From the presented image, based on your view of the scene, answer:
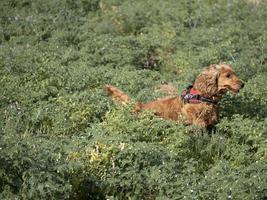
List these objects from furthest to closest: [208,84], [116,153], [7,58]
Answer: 1. [7,58]
2. [208,84]
3. [116,153]

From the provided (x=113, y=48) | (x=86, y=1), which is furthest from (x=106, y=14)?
(x=113, y=48)

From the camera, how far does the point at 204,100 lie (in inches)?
232

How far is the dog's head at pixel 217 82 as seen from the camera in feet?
19.3

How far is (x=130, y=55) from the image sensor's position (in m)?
8.51

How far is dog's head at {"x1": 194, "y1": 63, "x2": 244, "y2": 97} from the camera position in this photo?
5.88 meters

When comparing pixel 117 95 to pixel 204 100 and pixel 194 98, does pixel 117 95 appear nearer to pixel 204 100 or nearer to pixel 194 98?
pixel 194 98

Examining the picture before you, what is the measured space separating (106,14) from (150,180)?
744 cm

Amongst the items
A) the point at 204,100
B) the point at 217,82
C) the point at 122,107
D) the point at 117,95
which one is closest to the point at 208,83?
the point at 217,82

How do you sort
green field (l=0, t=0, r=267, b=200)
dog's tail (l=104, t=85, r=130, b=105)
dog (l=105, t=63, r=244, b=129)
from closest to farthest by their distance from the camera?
green field (l=0, t=0, r=267, b=200) < dog (l=105, t=63, r=244, b=129) < dog's tail (l=104, t=85, r=130, b=105)

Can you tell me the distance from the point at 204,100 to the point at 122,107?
1047 mm

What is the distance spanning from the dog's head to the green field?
369mm

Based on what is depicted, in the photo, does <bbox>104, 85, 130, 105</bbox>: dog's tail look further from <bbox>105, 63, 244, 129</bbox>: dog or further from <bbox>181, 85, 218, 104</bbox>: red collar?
<bbox>181, 85, 218, 104</bbox>: red collar

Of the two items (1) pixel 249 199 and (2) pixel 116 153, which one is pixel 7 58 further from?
(1) pixel 249 199

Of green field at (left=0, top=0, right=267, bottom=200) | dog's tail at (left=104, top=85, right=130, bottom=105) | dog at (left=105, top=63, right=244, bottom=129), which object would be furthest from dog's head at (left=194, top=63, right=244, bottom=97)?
dog's tail at (left=104, top=85, right=130, bottom=105)
